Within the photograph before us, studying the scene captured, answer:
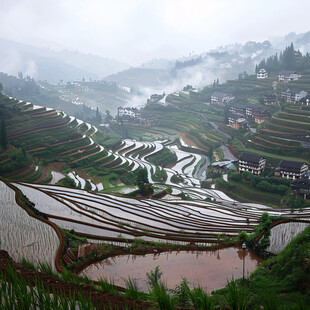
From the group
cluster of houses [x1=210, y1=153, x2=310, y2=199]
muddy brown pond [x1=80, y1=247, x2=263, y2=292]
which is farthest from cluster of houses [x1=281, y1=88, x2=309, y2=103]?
muddy brown pond [x1=80, y1=247, x2=263, y2=292]

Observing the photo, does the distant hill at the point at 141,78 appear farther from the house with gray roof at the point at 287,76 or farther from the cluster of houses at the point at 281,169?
the cluster of houses at the point at 281,169

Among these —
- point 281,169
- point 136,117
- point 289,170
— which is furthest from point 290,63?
point 289,170

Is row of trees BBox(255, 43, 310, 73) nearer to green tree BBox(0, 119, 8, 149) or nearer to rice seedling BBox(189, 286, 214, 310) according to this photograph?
green tree BBox(0, 119, 8, 149)

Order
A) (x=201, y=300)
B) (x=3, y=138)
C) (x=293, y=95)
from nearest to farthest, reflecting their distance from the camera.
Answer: (x=201, y=300), (x=3, y=138), (x=293, y=95)

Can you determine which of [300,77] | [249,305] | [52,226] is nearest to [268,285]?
[249,305]

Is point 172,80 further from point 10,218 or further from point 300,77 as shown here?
point 10,218

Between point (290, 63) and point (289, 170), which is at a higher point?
point (290, 63)

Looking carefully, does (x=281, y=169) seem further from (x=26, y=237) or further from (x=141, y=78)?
(x=141, y=78)
